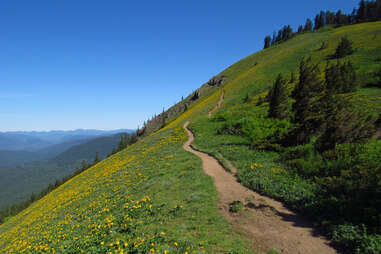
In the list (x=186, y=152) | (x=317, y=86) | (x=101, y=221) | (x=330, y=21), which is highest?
(x=330, y=21)

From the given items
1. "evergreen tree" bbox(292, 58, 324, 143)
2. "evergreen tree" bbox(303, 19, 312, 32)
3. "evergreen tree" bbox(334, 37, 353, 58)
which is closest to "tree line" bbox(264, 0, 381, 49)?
"evergreen tree" bbox(303, 19, 312, 32)

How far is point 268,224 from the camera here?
5.73 m

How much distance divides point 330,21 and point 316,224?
155995mm

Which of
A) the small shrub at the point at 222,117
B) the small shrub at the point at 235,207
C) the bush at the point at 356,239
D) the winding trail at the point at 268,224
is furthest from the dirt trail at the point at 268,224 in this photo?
the small shrub at the point at 222,117

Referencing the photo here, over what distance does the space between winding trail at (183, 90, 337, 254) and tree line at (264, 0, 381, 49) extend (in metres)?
118

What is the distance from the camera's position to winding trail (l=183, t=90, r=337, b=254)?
4699 mm

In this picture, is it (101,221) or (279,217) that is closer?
(279,217)

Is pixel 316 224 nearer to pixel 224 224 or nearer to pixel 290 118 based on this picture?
pixel 224 224

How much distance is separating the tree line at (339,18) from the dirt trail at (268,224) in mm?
118425

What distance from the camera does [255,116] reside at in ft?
70.7

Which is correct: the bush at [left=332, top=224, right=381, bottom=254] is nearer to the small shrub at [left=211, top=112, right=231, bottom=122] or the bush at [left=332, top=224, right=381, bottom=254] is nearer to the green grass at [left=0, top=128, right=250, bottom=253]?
the green grass at [left=0, top=128, right=250, bottom=253]

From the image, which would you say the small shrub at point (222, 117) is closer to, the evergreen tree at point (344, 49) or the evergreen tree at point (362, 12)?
the evergreen tree at point (344, 49)

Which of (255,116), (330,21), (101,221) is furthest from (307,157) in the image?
(330,21)

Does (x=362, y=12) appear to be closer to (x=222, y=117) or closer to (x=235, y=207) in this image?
(x=222, y=117)
